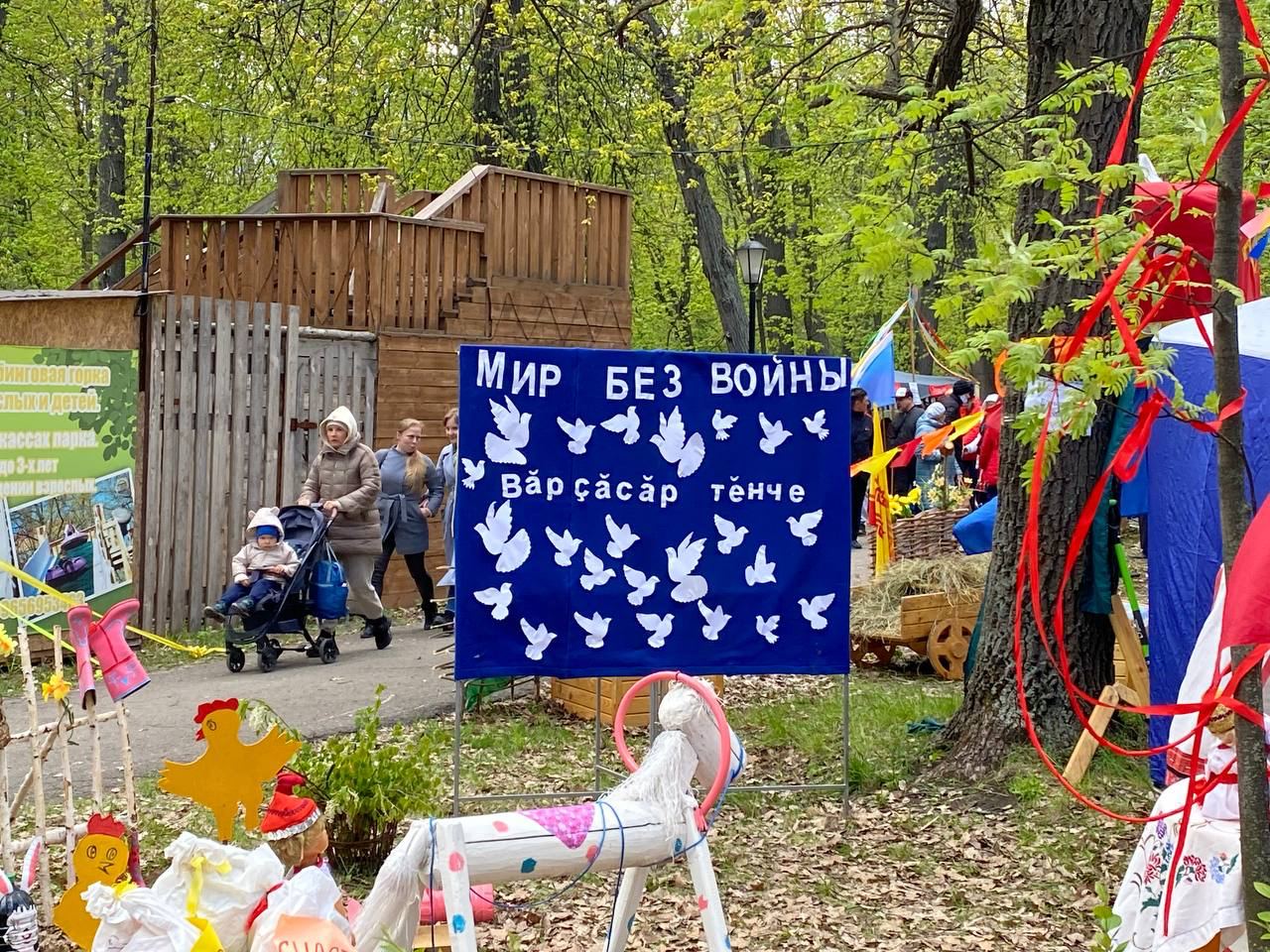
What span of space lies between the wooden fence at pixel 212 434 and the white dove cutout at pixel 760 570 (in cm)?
634

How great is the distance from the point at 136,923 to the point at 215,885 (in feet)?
0.71

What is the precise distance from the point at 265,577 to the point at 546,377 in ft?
15.0

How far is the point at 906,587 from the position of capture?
34.0ft

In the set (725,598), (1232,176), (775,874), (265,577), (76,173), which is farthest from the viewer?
(76,173)

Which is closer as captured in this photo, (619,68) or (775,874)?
(775,874)

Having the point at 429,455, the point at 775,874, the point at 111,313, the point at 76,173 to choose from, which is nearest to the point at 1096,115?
the point at 775,874

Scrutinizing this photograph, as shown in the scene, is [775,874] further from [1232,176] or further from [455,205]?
[455,205]

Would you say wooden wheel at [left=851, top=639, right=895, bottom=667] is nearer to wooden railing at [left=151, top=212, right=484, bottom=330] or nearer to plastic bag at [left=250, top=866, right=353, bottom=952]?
wooden railing at [left=151, top=212, right=484, bottom=330]

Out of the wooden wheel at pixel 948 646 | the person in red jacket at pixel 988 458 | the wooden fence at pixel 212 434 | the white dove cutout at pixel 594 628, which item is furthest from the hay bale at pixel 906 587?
the wooden fence at pixel 212 434

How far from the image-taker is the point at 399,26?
1535 centimetres

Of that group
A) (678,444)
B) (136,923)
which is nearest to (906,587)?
(678,444)

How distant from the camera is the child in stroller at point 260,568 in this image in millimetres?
9742

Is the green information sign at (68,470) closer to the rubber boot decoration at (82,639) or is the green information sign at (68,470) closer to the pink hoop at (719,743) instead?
the rubber boot decoration at (82,639)

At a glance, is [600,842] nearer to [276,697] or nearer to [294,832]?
[294,832]
